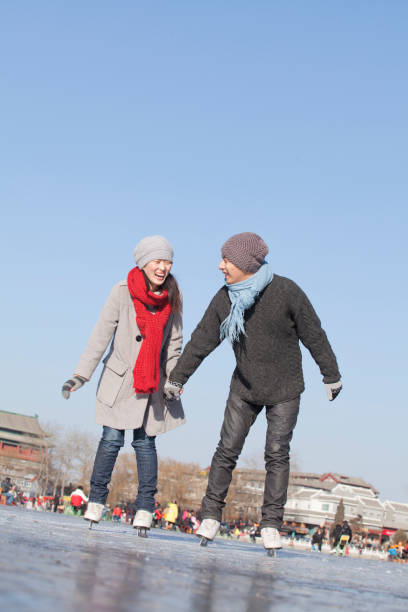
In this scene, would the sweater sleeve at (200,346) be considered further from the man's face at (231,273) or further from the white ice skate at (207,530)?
the white ice skate at (207,530)

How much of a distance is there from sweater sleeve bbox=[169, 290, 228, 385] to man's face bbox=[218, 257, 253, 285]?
6.6 inches

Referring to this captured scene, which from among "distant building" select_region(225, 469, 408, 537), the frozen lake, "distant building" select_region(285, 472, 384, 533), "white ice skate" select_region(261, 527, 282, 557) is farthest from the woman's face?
"distant building" select_region(285, 472, 384, 533)

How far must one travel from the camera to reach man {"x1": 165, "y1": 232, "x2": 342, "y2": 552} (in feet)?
15.5

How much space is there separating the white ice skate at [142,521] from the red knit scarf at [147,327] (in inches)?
31.1

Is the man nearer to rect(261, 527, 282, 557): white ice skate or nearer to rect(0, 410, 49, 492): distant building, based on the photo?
rect(261, 527, 282, 557): white ice skate

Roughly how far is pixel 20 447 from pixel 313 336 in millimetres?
113184

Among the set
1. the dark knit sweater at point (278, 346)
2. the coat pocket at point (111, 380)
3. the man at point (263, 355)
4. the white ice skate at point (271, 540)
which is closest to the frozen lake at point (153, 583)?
the white ice skate at point (271, 540)

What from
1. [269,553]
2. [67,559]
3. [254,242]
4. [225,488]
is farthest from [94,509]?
[67,559]

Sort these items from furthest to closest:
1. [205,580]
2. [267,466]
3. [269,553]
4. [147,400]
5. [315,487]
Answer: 1. [315,487]
2. [147,400]
3. [267,466]
4. [269,553]
5. [205,580]

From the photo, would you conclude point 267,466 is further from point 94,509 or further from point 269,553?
point 94,509

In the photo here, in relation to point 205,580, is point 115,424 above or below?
above

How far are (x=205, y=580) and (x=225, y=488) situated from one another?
101 inches

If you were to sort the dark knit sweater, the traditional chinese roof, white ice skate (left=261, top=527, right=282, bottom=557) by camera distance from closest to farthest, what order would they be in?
white ice skate (left=261, top=527, right=282, bottom=557) < the dark knit sweater < the traditional chinese roof

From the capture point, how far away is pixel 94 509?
489cm
